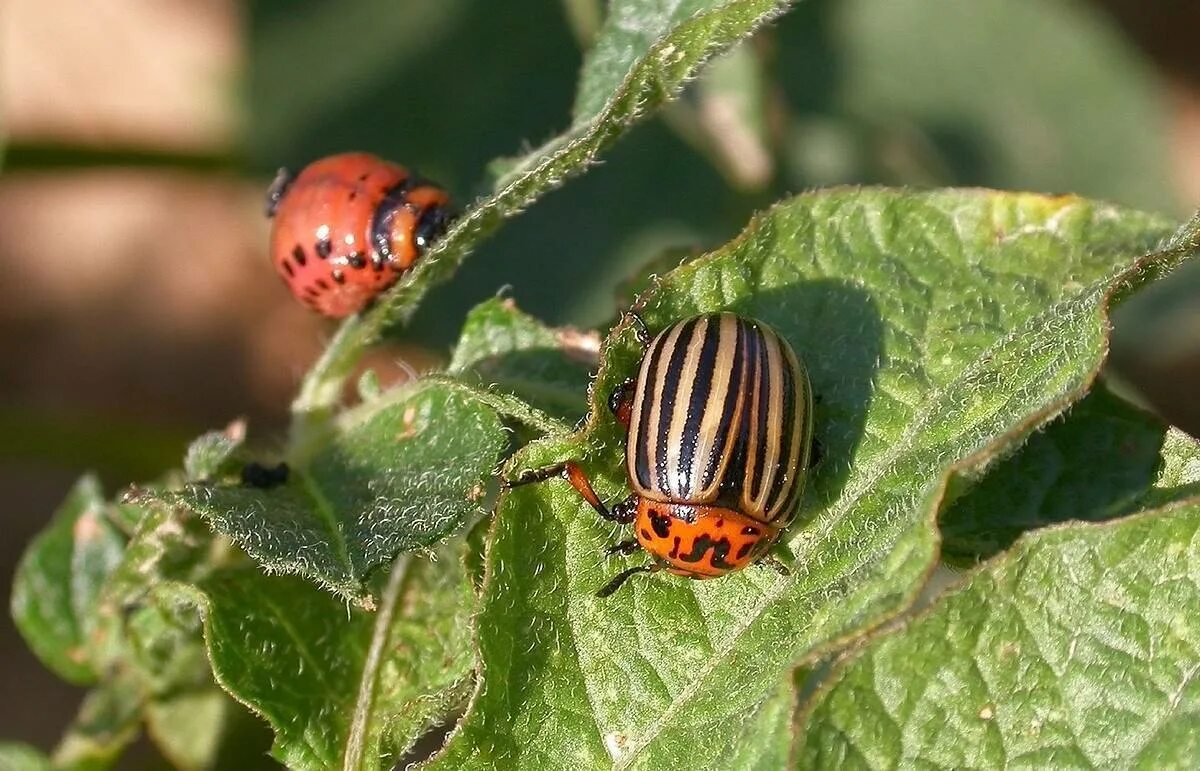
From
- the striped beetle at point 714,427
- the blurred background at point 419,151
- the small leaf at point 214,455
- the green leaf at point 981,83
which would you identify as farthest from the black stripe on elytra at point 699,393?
the green leaf at point 981,83

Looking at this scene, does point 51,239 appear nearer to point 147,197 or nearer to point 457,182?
point 147,197

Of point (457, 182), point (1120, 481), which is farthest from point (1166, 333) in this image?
point (1120, 481)

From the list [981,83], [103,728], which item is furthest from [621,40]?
[981,83]

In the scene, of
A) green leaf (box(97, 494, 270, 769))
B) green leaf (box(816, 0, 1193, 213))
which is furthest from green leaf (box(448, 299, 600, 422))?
green leaf (box(816, 0, 1193, 213))

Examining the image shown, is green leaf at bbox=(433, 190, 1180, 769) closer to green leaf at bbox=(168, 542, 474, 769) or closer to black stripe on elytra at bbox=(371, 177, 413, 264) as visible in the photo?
green leaf at bbox=(168, 542, 474, 769)

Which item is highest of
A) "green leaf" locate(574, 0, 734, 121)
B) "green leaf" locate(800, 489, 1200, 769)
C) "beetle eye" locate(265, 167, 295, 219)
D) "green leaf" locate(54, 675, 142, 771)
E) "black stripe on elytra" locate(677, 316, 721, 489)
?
"beetle eye" locate(265, 167, 295, 219)

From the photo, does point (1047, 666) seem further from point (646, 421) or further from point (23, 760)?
point (23, 760)
